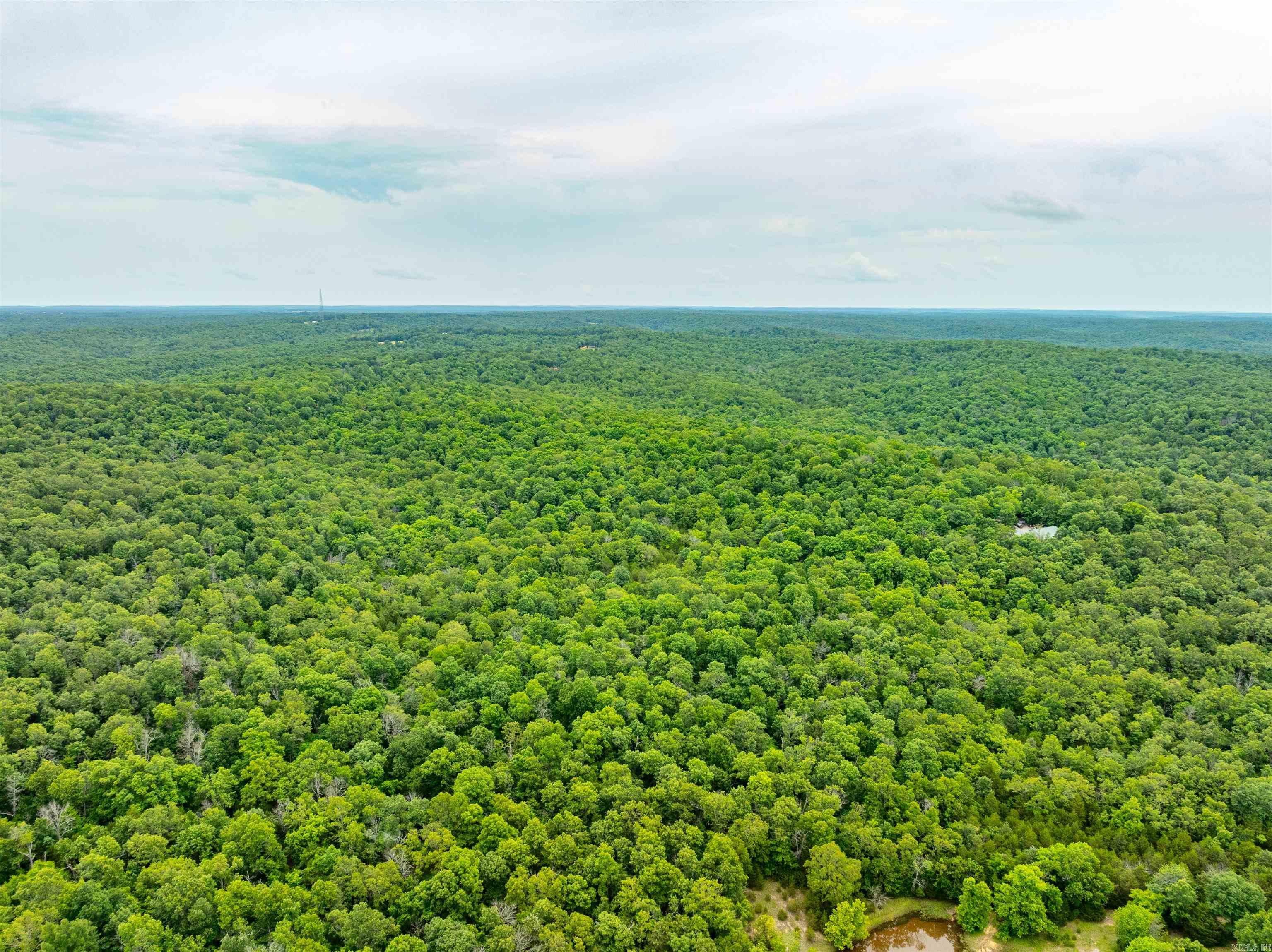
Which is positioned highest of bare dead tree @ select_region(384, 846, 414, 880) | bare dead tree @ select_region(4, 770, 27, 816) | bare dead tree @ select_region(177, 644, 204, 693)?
bare dead tree @ select_region(177, 644, 204, 693)

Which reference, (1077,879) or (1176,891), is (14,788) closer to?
(1077,879)

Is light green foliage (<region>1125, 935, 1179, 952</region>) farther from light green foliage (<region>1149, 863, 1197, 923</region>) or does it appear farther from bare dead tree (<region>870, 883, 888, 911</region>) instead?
bare dead tree (<region>870, 883, 888, 911</region>)

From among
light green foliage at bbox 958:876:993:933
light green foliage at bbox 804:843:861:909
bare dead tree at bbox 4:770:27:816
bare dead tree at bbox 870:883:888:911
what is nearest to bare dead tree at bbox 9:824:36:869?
bare dead tree at bbox 4:770:27:816

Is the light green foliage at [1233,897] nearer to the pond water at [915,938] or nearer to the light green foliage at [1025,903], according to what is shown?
the light green foliage at [1025,903]

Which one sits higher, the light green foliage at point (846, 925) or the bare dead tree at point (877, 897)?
the light green foliage at point (846, 925)

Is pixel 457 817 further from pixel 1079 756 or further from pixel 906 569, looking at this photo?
pixel 906 569

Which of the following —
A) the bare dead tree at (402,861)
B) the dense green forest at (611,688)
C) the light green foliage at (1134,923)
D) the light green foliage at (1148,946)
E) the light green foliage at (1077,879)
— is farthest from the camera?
the light green foliage at (1077,879)

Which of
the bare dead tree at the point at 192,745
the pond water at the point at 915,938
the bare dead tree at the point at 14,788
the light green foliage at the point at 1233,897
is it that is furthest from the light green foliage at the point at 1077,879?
the bare dead tree at the point at 14,788

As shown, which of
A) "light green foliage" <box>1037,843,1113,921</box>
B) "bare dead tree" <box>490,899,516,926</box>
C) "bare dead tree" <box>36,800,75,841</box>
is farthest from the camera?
"bare dead tree" <box>36,800,75,841</box>

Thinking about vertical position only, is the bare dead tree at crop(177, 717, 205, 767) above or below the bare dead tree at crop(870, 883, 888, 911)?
above
